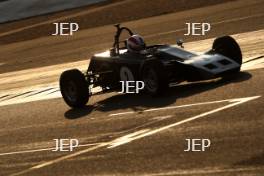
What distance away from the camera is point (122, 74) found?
16.3m

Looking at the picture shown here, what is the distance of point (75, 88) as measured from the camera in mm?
16594

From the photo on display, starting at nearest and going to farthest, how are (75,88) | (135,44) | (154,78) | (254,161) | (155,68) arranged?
(254,161) → (155,68) → (154,78) → (135,44) → (75,88)

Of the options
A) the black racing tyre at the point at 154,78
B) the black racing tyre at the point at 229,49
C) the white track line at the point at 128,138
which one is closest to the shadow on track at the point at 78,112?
the black racing tyre at the point at 154,78

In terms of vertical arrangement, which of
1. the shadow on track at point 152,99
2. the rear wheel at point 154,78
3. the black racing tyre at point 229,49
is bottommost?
the shadow on track at point 152,99

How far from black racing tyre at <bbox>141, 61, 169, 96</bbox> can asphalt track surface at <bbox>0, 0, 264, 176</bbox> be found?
226 millimetres

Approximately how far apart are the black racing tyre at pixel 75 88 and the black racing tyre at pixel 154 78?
168 cm

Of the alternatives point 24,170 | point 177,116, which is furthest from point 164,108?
point 24,170

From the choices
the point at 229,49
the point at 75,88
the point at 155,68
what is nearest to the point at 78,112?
the point at 75,88

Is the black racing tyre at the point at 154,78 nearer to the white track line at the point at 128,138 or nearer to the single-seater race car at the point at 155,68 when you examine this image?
the single-seater race car at the point at 155,68

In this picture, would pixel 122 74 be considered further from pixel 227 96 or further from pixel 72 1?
pixel 72 1

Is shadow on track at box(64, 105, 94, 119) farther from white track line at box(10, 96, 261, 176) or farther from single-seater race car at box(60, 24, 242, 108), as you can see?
white track line at box(10, 96, 261, 176)

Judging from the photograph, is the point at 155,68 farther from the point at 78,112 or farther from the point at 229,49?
the point at 78,112

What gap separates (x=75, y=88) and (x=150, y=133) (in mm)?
4410

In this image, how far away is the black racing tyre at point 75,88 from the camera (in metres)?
16.5
